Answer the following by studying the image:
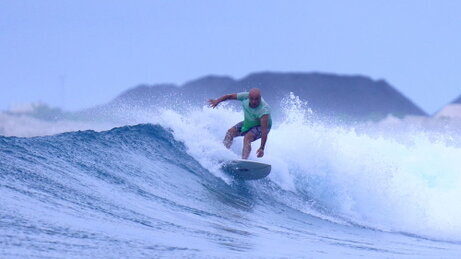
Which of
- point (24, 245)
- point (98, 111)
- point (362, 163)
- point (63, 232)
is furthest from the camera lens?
point (98, 111)

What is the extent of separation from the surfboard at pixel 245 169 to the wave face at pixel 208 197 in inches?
5.3

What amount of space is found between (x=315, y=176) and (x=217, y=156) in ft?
8.78

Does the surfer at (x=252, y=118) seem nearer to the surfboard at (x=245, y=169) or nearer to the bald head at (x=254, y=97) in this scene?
the bald head at (x=254, y=97)

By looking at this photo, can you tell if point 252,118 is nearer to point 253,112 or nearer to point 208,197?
point 253,112

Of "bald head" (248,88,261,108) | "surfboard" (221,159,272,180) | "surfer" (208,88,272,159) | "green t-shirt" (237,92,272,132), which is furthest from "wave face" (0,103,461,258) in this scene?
"bald head" (248,88,261,108)

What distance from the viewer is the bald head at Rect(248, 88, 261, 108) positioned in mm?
11344

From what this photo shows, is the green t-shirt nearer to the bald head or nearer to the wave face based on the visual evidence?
the bald head

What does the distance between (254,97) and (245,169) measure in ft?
3.86

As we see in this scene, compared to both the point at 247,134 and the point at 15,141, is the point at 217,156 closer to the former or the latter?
the point at 247,134

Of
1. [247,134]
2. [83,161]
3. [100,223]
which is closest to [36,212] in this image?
[100,223]

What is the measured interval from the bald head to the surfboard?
0.87m

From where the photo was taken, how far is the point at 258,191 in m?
12.1

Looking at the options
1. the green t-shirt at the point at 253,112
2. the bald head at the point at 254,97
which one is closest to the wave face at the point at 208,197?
the green t-shirt at the point at 253,112

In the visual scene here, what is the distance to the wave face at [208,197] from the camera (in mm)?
7332
